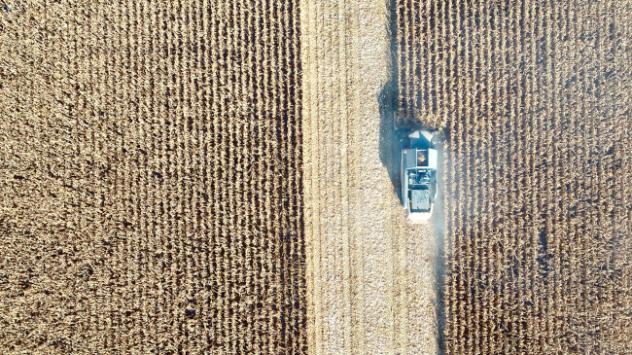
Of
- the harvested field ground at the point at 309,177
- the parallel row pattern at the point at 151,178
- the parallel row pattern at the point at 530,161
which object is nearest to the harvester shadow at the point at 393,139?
the harvested field ground at the point at 309,177

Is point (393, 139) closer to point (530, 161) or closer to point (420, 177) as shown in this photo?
point (420, 177)

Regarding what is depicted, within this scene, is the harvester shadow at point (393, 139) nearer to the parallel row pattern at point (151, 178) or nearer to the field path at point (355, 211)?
the field path at point (355, 211)

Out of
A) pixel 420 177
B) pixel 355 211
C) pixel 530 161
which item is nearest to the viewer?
pixel 420 177

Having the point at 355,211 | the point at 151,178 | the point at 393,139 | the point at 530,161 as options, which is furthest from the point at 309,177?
the point at 530,161

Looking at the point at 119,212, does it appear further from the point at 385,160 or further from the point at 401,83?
the point at 401,83

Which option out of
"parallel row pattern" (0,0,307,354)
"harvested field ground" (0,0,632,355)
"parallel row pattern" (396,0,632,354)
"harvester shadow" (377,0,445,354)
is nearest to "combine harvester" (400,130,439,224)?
"harvester shadow" (377,0,445,354)

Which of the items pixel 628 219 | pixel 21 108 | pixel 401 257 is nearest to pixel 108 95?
pixel 21 108

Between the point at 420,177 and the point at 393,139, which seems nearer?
the point at 420,177
